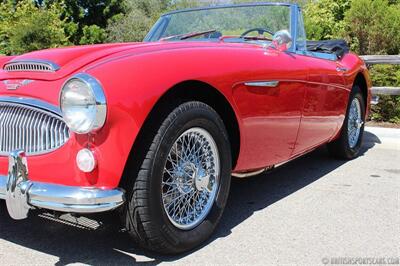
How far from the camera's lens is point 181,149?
9.12 feet

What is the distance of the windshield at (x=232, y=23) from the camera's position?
402 cm

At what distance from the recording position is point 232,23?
4.14m

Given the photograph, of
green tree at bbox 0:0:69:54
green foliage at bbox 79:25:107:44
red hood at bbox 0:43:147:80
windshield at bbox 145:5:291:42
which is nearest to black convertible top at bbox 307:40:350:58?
windshield at bbox 145:5:291:42

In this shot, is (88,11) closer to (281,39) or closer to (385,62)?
(385,62)

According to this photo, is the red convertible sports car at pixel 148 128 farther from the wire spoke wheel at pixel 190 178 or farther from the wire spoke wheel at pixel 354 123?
the wire spoke wheel at pixel 354 123

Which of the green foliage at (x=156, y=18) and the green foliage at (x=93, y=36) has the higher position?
the green foliage at (x=156, y=18)

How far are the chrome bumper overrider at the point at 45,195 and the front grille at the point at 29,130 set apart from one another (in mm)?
118

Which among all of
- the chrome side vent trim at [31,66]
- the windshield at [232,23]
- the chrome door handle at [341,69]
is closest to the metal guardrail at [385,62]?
the chrome door handle at [341,69]

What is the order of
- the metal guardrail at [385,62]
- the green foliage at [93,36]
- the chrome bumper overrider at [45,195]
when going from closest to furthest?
1. the chrome bumper overrider at [45,195]
2. the metal guardrail at [385,62]
3. the green foliage at [93,36]

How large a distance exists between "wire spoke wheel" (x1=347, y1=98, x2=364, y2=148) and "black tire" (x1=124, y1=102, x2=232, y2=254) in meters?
2.81

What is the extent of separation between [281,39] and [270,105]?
2.23 feet

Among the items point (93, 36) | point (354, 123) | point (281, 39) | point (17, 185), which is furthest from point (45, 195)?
point (93, 36)

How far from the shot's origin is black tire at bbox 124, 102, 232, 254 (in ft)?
8.11

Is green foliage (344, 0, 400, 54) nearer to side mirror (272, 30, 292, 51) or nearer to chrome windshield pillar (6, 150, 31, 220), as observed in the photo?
side mirror (272, 30, 292, 51)
